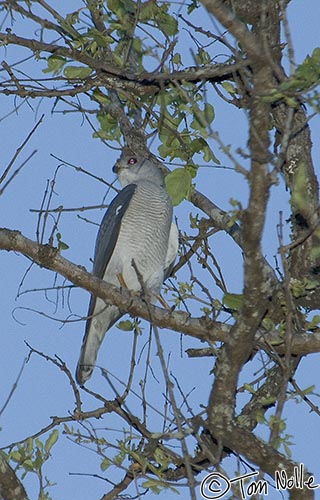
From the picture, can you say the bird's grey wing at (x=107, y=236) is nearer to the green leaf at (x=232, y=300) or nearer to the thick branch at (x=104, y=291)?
the thick branch at (x=104, y=291)

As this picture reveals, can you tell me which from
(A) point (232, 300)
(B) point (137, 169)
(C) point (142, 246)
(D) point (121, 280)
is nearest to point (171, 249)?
(C) point (142, 246)

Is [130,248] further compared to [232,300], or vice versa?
[130,248]

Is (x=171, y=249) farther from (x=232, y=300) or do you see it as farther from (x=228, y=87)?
(x=232, y=300)

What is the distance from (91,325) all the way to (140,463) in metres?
2.32

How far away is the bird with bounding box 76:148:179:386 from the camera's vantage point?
6.98 metres

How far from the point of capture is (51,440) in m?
4.88

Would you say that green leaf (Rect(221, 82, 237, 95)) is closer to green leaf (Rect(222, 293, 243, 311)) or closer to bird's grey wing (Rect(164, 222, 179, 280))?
green leaf (Rect(222, 293, 243, 311))

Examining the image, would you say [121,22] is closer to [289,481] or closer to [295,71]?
[295,71]

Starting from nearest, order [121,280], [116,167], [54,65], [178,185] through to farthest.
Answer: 1. [178,185]
2. [54,65]
3. [121,280]
4. [116,167]

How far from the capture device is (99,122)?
6.52 meters

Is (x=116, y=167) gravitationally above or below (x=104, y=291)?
above

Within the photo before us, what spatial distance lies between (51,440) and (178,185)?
4.73 feet

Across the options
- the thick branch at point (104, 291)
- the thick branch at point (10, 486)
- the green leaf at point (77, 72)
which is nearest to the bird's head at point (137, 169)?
the green leaf at point (77, 72)

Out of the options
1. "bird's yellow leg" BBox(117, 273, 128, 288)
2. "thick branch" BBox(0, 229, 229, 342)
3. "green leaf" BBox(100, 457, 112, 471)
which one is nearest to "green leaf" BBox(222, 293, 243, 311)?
"thick branch" BBox(0, 229, 229, 342)
